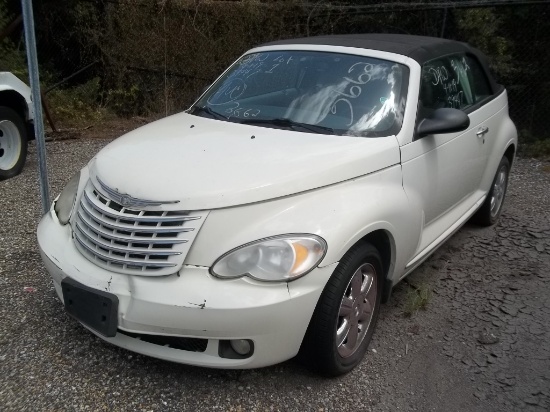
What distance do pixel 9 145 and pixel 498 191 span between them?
526 centimetres

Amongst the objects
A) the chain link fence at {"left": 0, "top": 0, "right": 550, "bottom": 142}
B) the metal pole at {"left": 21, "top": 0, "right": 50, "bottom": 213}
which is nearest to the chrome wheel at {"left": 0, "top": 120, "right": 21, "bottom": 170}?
the metal pole at {"left": 21, "top": 0, "right": 50, "bottom": 213}

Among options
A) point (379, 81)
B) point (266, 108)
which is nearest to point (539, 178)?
point (379, 81)

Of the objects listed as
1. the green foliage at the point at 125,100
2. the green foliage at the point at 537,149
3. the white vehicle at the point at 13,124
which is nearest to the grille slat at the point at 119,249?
the white vehicle at the point at 13,124

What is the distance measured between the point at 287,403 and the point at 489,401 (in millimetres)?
1057

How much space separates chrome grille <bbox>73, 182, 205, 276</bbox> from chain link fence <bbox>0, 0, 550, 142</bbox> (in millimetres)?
7312

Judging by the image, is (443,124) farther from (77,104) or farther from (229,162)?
(77,104)

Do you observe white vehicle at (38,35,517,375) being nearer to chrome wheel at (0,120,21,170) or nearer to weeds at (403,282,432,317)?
weeds at (403,282,432,317)

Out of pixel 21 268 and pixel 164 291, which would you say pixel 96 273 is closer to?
pixel 164 291

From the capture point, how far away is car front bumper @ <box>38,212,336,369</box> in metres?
2.49

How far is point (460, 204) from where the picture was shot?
439 centimetres

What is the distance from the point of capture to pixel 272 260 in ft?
8.45

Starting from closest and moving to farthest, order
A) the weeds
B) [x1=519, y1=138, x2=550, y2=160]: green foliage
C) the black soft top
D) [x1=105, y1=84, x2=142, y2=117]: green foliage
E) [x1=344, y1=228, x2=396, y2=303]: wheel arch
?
[x1=344, y1=228, x2=396, y2=303]: wheel arch → the weeds → the black soft top → [x1=519, y1=138, x2=550, y2=160]: green foliage → [x1=105, y1=84, x2=142, y2=117]: green foliage

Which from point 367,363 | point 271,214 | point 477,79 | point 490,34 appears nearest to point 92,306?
point 271,214

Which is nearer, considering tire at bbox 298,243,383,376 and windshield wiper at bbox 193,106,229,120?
tire at bbox 298,243,383,376
